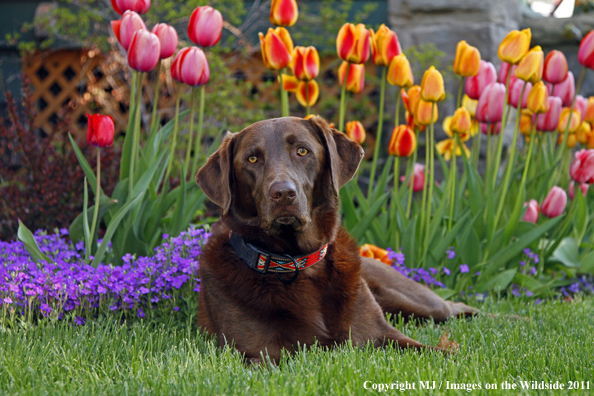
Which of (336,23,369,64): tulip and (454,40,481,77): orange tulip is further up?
(336,23,369,64): tulip

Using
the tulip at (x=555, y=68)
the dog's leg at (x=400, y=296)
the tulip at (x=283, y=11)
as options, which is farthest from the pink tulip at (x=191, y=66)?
the tulip at (x=555, y=68)

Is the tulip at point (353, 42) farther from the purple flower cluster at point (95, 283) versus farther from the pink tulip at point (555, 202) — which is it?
the pink tulip at point (555, 202)

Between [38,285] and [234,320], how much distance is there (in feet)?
3.85

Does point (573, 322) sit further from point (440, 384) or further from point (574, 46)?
point (574, 46)

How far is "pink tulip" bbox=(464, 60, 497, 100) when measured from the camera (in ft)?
12.4

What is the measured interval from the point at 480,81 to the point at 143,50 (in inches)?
88.0

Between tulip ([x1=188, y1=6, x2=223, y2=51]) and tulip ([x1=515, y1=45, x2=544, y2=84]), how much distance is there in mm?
1848

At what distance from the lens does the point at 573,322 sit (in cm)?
284

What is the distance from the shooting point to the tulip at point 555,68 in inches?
146

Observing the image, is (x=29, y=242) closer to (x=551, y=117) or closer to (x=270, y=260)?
(x=270, y=260)

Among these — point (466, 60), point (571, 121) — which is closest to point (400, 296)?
point (466, 60)

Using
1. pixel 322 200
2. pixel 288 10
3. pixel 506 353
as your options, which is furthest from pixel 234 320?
pixel 288 10

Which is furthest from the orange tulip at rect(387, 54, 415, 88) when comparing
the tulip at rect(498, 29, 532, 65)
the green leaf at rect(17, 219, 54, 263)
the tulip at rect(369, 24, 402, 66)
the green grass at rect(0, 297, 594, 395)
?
the green leaf at rect(17, 219, 54, 263)

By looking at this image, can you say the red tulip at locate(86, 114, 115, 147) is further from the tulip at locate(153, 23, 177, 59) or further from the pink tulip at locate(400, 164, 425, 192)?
the pink tulip at locate(400, 164, 425, 192)
